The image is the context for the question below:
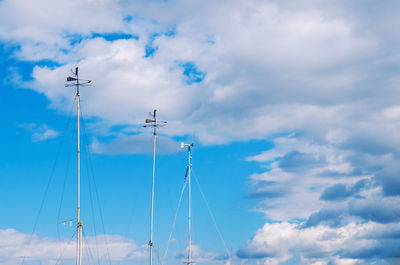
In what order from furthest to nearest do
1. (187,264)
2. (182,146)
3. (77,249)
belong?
(182,146)
(187,264)
(77,249)

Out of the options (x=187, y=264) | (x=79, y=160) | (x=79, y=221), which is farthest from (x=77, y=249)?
(x=187, y=264)

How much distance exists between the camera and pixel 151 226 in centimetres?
15050

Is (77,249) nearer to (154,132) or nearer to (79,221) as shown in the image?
(79,221)

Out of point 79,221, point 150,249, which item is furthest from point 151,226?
point 79,221

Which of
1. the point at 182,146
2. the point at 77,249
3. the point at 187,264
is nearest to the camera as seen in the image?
the point at 77,249

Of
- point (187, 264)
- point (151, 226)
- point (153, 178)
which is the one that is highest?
point (153, 178)

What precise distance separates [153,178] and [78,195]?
28.1 metres

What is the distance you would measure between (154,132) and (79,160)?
29163 mm

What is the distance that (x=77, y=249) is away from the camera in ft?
420

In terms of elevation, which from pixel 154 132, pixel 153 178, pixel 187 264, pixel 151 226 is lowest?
Answer: pixel 187 264

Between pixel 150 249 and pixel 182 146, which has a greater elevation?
pixel 182 146

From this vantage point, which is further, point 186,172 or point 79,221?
point 186,172

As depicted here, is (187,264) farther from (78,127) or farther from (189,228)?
(78,127)

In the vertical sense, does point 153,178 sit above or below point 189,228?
above
